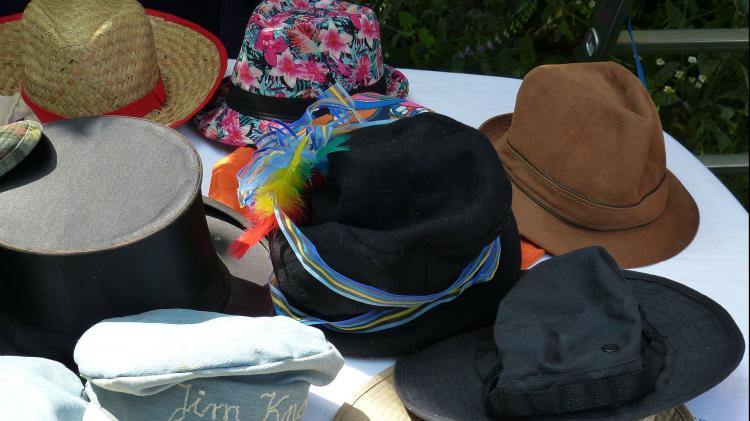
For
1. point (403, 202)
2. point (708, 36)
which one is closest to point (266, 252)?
point (403, 202)

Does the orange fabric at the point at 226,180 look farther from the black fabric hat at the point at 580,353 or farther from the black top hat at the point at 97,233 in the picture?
the black fabric hat at the point at 580,353

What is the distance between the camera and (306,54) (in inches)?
49.3

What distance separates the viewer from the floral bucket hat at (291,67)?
125cm

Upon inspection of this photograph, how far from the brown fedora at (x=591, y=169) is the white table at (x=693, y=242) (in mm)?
39

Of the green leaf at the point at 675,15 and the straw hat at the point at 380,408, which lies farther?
the green leaf at the point at 675,15

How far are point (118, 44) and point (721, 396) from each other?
0.96 meters

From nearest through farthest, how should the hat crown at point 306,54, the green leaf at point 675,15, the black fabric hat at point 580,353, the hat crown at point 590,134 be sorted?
the black fabric hat at point 580,353, the hat crown at point 590,134, the hat crown at point 306,54, the green leaf at point 675,15

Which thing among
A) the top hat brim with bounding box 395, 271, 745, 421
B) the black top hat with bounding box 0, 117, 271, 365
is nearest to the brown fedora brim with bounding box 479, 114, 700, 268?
the top hat brim with bounding box 395, 271, 745, 421

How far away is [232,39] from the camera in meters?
1.82

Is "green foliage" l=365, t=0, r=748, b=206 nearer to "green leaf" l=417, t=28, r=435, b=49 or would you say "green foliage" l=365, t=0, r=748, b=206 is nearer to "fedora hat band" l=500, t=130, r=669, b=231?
"green leaf" l=417, t=28, r=435, b=49

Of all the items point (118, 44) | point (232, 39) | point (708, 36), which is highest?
point (118, 44)

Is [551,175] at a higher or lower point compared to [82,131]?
lower

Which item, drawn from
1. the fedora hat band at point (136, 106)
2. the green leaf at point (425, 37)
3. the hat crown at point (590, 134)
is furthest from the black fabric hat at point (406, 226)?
the green leaf at point (425, 37)

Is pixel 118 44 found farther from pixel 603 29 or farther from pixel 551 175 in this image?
pixel 603 29
